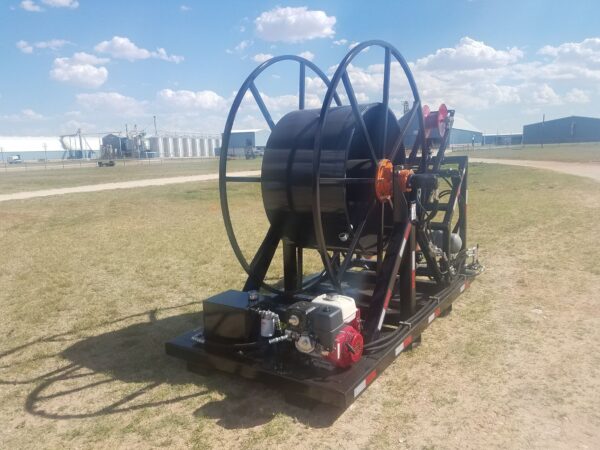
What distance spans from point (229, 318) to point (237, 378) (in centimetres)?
52

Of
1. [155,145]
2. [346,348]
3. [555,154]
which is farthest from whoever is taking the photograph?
[155,145]

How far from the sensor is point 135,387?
3.77m

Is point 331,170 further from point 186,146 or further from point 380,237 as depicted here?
point 186,146

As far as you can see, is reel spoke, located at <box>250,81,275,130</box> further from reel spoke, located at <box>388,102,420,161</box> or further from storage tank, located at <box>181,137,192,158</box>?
storage tank, located at <box>181,137,192,158</box>

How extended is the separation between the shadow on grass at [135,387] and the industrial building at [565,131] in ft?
293

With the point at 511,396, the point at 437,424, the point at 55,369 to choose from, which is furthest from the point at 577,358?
the point at 55,369

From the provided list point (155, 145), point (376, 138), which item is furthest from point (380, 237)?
point (155, 145)

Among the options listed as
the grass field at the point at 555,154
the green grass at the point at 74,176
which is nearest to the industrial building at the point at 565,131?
the grass field at the point at 555,154

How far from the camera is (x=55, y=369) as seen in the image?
415 cm

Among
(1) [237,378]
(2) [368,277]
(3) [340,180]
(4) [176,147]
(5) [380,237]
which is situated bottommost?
(1) [237,378]

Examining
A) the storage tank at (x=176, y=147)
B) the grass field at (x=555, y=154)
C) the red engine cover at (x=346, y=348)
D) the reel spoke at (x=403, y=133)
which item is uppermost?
the storage tank at (x=176, y=147)

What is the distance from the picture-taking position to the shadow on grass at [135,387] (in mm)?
3404

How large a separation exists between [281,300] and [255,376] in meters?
1.11

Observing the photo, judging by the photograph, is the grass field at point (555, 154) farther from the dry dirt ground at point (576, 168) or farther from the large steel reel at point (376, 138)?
the large steel reel at point (376, 138)
